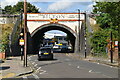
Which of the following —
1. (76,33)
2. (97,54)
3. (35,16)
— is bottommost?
(97,54)

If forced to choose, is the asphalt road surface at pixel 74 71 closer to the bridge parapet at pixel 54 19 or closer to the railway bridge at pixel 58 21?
the railway bridge at pixel 58 21

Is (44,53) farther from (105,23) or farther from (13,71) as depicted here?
(105,23)

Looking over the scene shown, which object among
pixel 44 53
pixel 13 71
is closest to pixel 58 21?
pixel 44 53

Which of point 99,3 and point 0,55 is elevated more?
point 99,3

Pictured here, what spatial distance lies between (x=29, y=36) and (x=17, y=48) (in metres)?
8.41

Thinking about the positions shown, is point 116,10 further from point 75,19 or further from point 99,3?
point 75,19

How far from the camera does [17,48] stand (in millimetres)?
53438

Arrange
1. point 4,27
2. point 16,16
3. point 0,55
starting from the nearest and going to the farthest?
point 0,55 → point 4,27 → point 16,16

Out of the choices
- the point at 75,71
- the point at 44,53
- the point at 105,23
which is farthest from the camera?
the point at 105,23

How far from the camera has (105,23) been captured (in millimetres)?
50469

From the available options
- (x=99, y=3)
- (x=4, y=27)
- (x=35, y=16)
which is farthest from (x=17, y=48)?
(x=99, y=3)

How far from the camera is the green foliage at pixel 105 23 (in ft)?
98.1

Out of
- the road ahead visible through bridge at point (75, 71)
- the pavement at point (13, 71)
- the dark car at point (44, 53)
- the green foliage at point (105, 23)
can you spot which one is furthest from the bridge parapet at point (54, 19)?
the pavement at point (13, 71)

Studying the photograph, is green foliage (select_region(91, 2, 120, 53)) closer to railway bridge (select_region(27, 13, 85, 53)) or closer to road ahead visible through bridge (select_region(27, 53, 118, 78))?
road ahead visible through bridge (select_region(27, 53, 118, 78))
